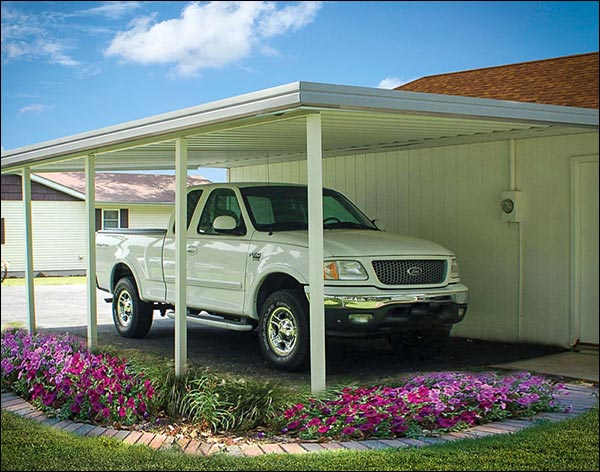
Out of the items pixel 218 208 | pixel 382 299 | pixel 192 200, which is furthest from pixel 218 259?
pixel 382 299

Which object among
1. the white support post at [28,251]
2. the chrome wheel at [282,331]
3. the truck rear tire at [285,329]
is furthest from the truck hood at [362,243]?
A: the white support post at [28,251]

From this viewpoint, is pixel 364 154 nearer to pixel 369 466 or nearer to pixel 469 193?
pixel 469 193

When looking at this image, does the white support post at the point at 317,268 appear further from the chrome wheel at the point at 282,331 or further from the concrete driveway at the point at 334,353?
the chrome wheel at the point at 282,331

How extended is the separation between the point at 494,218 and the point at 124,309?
529 centimetres

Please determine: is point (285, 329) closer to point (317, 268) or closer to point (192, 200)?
point (317, 268)

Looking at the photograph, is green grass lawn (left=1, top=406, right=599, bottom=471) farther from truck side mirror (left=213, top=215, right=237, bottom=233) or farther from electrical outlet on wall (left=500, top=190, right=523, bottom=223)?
electrical outlet on wall (left=500, top=190, right=523, bottom=223)

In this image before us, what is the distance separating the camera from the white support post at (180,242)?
28.8 ft

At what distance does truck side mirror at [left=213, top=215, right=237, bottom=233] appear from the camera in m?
9.78

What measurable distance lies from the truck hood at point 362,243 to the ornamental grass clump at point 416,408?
5.15 ft

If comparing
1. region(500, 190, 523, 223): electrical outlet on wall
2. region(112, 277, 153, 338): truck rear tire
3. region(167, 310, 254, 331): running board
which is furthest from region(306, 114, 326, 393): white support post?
region(112, 277, 153, 338): truck rear tire

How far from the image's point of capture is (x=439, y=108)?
26.1 feet

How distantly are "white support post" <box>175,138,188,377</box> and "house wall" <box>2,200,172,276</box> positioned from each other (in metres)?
20.1

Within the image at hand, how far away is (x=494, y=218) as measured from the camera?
439 inches

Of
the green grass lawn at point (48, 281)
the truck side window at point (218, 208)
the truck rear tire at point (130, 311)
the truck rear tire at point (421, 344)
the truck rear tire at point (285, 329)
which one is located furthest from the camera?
the green grass lawn at point (48, 281)
